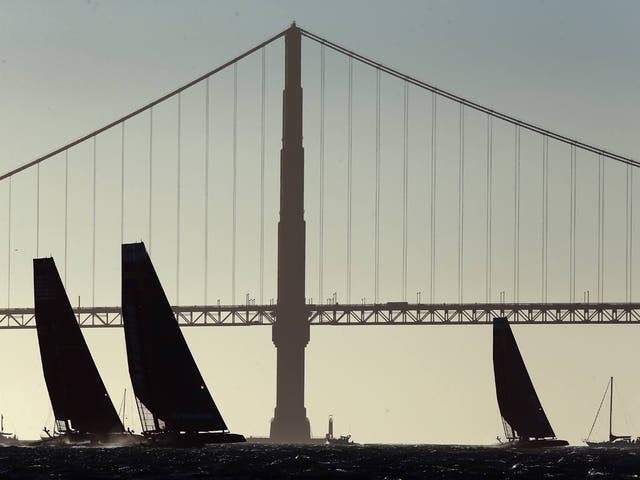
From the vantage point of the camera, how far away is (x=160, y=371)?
236 ft

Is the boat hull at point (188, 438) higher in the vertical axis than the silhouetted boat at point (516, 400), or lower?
lower

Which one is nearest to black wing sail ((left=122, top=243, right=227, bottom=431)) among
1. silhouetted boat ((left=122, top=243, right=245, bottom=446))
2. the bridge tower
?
silhouetted boat ((left=122, top=243, right=245, bottom=446))

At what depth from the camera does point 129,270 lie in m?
73.0

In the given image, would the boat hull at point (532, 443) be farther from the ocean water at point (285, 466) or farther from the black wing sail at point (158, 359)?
the black wing sail at point (158, 359)

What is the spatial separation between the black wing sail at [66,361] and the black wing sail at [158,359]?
611 cm

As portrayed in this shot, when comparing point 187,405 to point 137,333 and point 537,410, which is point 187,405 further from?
point 537,410

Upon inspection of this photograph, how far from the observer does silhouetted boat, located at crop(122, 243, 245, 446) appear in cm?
7106

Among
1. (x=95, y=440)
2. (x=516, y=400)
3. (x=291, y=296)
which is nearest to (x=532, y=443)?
(x=516, y=400)

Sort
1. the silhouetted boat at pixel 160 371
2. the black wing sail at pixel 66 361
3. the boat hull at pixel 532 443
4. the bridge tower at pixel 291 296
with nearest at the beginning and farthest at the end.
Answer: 1. the silhouetted boat at pixel 160 371
2. the black wing sail at pixel 66 361
3. the boat hull at pixel 532 443
4. the bridge tower at pixel 291 296

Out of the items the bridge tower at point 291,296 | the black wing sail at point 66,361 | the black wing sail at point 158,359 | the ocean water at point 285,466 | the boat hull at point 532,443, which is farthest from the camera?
the bridge tower at point 291,296

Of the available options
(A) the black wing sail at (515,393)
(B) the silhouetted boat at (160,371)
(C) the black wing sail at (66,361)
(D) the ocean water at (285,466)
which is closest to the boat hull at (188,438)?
(B) the silhouetted boat at (160,371)

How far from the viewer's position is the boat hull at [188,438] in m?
70.2

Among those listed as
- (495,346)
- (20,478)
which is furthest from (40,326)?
(495,346)

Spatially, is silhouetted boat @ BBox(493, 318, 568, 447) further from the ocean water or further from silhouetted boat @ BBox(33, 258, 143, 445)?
silhouetted boat @ BBox(33, 258, 143, 445)
